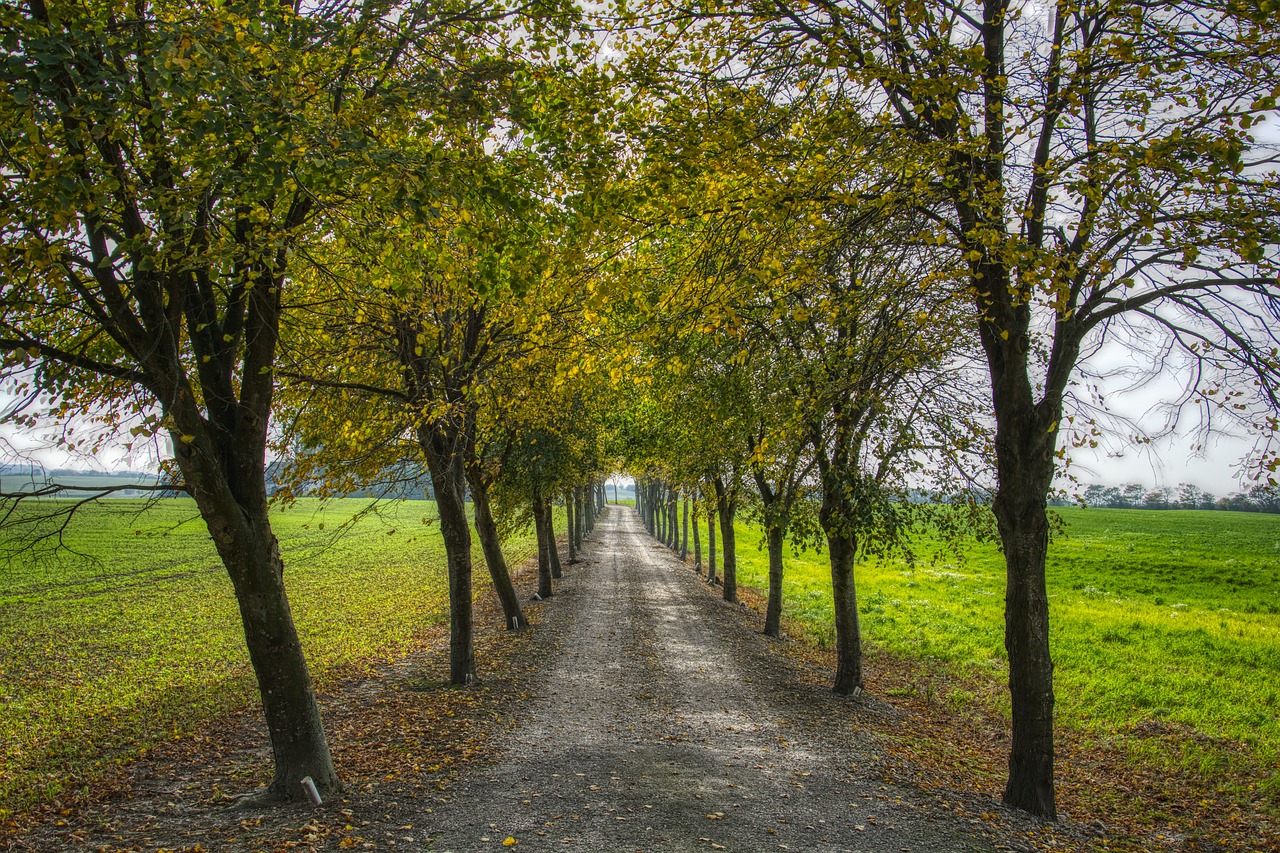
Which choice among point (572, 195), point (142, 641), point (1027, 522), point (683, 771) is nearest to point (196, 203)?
point (572, 195)

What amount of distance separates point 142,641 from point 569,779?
51.6ft

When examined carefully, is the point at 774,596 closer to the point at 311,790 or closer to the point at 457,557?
the point at 457,557

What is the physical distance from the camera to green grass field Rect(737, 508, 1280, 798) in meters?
12.7

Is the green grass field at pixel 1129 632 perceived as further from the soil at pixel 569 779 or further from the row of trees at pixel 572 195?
the row of trees at pixel 572 195

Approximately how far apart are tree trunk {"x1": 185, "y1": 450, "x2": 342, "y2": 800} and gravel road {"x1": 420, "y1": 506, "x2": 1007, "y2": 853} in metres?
1.54

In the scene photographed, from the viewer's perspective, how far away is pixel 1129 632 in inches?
869

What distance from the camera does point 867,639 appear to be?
2098cm

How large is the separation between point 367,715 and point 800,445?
28.4 feet

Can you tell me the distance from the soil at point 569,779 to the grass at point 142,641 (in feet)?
4.11

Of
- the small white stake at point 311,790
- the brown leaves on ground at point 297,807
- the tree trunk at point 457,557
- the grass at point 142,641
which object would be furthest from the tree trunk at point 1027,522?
the tree trunk at point 457,557

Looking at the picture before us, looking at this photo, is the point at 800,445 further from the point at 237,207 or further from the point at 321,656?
the point at 321,656

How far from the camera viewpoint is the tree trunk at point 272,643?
6891 millimetres

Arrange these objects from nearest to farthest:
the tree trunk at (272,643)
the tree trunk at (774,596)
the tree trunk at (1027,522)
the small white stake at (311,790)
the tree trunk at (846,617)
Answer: the tree trunk at (272,643) → the small white stake at (311,790) → the tree trunk at (1027,522) → the tree trunk at (846,617) → the tree trunk at (774,596)

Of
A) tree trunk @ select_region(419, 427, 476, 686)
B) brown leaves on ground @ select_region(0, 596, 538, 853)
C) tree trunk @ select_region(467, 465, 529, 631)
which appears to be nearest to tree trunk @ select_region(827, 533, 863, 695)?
brown leaves on ground @ select_region(0, 596, 538, 853)
